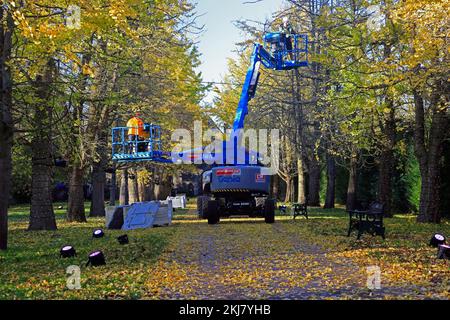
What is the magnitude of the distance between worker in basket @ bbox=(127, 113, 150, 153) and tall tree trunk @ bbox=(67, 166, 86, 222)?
4694 millimetres

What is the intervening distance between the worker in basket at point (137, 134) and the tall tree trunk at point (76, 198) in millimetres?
4694

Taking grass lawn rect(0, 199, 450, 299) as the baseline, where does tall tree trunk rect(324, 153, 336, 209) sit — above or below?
above

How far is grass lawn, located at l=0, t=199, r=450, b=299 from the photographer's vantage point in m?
8.92

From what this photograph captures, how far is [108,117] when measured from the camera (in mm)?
25359

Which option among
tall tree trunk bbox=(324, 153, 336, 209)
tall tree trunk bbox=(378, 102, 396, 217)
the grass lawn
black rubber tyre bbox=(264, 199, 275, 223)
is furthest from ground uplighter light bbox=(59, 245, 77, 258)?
tall tree trunk bbox=(324, 153, 336, 209)

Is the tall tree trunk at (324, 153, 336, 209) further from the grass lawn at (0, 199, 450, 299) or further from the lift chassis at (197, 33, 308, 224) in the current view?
the grass lawn at (0, 199, 450, 299)

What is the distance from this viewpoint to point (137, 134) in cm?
2144

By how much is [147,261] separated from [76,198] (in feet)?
48.6

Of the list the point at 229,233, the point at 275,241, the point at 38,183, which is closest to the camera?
the point at 275,241

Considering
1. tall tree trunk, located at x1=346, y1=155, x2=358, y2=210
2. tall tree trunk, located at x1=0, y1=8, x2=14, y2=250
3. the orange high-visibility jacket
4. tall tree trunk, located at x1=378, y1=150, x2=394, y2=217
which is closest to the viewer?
tall tree trunk, located at x1=0, y1=8, x2=14, y2=250

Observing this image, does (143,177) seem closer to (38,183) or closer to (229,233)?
(38,183)
